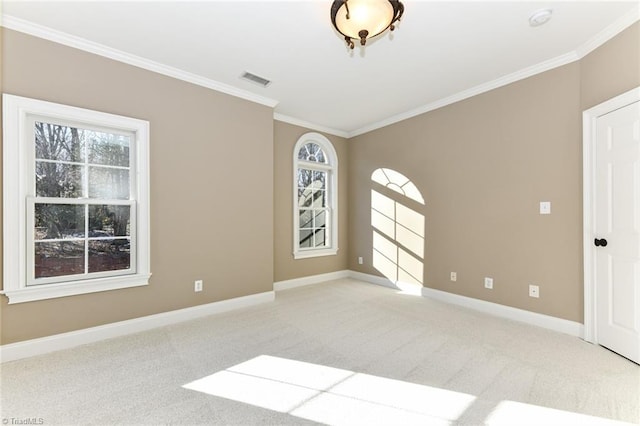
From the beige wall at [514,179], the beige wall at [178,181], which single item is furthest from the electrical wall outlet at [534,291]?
the beige wall at [178,181]

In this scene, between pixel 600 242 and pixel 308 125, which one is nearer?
pixel 600 242

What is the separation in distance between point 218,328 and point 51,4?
9.96 ft

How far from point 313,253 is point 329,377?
2787 millimetres

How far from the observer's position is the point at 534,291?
2893 mm

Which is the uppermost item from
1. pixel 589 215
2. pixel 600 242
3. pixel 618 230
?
pixel 589 215

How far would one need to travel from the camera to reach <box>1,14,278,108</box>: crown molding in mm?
2203

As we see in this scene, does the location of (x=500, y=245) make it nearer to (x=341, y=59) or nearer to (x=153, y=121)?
(x=341, y=59)

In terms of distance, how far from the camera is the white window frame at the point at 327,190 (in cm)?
446

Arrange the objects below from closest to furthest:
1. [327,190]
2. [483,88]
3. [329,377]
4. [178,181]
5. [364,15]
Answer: [364,15]
[329,377]
[178,181]
[483,88]
[327,190]

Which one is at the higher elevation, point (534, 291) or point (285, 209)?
point (285, 209)

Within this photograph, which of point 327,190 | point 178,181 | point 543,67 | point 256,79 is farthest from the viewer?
point 327,190

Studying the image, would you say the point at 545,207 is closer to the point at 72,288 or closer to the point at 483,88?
the point at 483,88

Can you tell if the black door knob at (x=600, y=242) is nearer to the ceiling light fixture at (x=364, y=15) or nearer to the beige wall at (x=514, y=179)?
the beige wall at (x=514, y=179)

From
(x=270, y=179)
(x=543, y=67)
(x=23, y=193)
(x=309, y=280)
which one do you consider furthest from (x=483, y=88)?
(x=23, y=193)
